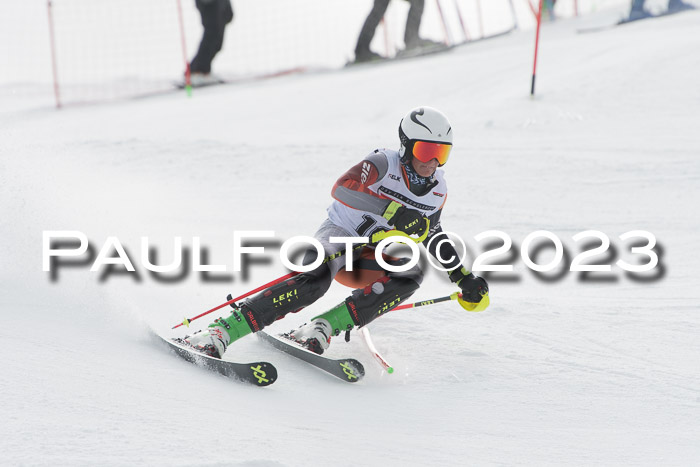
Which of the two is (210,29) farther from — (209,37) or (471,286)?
(471,286)

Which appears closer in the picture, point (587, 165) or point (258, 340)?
point (258, 340)

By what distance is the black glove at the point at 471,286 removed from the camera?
12.6 ft

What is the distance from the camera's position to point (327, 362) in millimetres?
3660

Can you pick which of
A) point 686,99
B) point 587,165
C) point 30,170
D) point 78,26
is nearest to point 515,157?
point 587,165

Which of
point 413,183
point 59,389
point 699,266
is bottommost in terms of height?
point 699,266

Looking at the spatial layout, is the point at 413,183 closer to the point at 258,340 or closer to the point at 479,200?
the point at 258,340

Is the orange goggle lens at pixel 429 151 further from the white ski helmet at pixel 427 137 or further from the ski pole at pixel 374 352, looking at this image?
the ski pole at pixel 374 352

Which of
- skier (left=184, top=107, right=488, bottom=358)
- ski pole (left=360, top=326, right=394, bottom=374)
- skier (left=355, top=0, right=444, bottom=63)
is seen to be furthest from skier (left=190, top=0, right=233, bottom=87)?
ski pole (left=360, top=326, right=394, bottom=374)

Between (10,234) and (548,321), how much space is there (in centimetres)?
326

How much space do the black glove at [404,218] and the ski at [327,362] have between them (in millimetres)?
719

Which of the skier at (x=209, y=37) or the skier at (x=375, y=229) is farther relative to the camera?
the skier at (x=209, y=37)

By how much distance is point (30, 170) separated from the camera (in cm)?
495

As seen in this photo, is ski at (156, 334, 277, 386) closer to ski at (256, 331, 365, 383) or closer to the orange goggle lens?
ski at (256, 331, 365, 383)

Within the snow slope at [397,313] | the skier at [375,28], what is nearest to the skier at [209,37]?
the skier at [375,28]
